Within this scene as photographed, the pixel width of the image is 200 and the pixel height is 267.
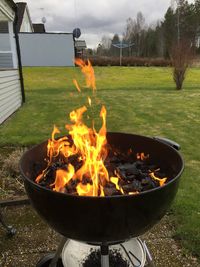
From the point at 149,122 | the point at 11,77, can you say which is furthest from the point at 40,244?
the point at 11,77

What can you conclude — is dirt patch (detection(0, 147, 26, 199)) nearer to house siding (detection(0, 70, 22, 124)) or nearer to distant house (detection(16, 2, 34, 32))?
house siding (detection(0, 70, 22, 124))

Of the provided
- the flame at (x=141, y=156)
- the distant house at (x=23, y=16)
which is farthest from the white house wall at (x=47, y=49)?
the flame at (x=141, y=156)

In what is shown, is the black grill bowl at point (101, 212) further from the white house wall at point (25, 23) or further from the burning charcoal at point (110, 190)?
the white house wall at point (25, 23)

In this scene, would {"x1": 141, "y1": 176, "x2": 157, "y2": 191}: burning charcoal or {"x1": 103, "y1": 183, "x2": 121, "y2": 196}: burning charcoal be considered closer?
{"x1": 103, "y1": 183, "x2": 121, "y2": 196}: burning charcoal

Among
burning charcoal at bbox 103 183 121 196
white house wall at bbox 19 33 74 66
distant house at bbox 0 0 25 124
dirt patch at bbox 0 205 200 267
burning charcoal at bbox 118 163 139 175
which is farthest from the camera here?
white house wall at bbox 19 33 74 66

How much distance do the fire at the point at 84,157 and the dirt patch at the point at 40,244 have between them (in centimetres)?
91

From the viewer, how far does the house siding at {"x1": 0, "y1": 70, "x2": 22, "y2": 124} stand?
6971 mm

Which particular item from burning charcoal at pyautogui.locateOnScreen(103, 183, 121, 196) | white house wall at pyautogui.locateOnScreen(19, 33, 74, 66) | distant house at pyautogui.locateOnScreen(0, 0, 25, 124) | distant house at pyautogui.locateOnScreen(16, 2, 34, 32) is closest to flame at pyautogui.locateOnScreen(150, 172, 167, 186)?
burning charcoal at pyautogui.locateOnScreen(103, 183, 121, 196)

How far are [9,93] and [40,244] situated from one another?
5.83 metres

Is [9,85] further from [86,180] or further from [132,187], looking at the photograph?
[132,187]

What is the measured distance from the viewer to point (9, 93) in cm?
768

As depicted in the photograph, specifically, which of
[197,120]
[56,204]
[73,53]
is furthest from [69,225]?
[73,53]

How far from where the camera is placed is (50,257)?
7.33 ft

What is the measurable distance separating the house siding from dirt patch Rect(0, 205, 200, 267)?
4416 millimetres
